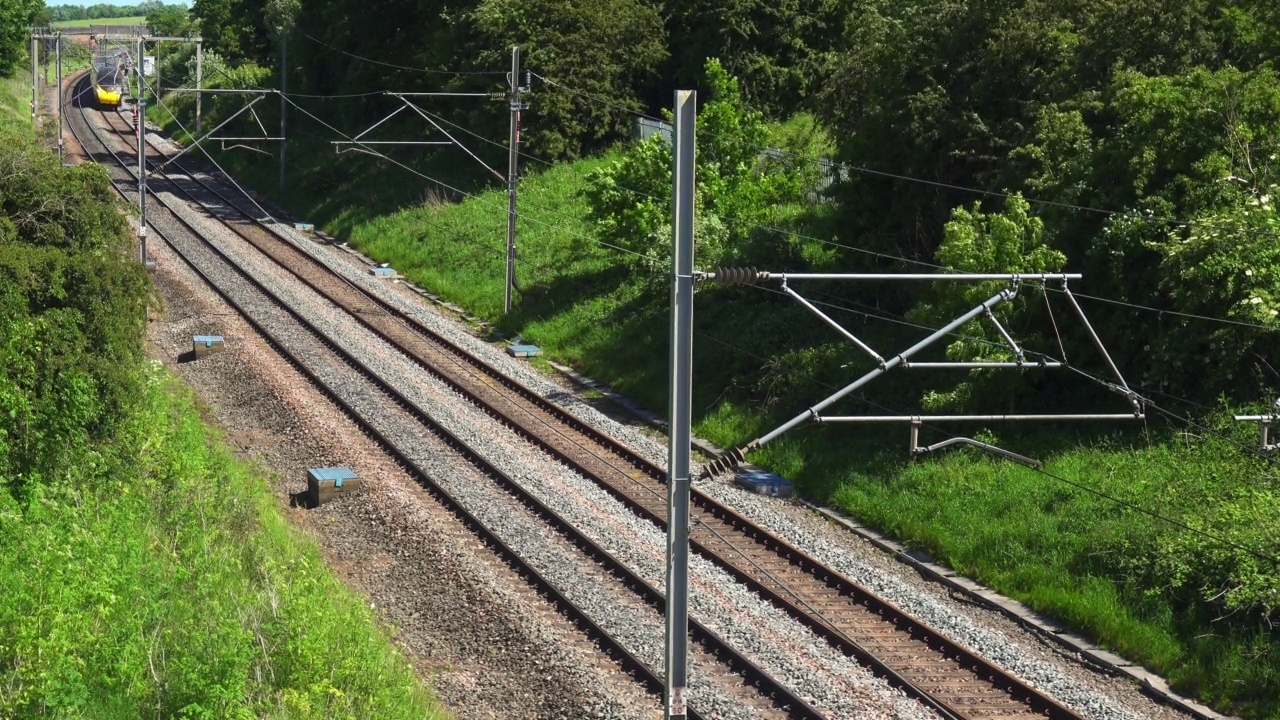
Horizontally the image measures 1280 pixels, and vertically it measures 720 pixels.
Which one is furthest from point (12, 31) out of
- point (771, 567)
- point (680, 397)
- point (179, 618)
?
point (680, 397)

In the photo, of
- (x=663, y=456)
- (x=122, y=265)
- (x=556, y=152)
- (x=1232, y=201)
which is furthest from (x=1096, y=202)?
(x=556, y=152)

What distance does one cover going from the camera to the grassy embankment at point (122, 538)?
12.1 metres

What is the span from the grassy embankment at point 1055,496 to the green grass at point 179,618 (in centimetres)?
802

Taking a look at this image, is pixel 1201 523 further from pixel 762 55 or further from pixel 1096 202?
pixel 762 55

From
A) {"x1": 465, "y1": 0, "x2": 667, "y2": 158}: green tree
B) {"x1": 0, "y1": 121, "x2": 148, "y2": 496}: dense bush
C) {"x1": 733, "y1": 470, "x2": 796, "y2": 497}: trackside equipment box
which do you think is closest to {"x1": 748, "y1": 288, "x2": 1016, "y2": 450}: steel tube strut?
{"x1": 733, "y1": 470, "x2": 796, "y2": 497}: trackside equipment box

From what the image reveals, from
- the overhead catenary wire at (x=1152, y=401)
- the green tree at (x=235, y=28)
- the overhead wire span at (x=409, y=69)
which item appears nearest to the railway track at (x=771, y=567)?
the overhead catenary wire at (x=1152, y=401)

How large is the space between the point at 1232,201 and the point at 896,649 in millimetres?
8814

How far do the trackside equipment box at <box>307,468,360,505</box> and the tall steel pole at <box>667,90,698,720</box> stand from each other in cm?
1109

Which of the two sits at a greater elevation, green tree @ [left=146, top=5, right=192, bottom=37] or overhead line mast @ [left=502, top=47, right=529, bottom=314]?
green tree @ [left=146, top=5, right=192, bottom=37]

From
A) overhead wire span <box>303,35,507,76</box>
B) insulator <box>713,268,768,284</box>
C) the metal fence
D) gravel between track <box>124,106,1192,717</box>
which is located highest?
overhead wire span <box>303,35,507,76</box>

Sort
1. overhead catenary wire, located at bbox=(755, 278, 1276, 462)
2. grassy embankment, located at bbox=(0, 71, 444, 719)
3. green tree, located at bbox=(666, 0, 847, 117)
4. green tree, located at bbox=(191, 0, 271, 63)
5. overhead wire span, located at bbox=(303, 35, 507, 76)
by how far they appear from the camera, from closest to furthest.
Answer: grassy embankment, located at bbox=(0, 71, 444, 719), overhead catenary wire, located at bbox=(755, 278, 1276, 462), overhead wire span, located at bbox=(303, 35, 507, 76), green tree, located at bbox=(666, 0, 847, 117), green tree, located at bbox=(191, 0, 271, 63)

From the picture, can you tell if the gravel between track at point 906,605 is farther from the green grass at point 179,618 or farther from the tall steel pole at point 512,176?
the tall steel pole at point 512,176

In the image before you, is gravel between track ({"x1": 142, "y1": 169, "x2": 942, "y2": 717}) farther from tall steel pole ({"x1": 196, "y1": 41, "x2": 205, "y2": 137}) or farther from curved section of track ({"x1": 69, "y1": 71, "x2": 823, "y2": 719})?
tall steel pole ({"x1": 196, "y1": 41, "x2": 205, "y2": 137})

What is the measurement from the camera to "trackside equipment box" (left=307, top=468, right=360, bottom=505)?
20.1 metres
